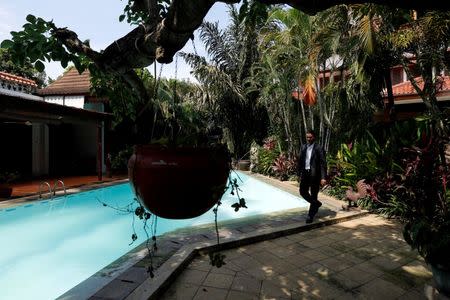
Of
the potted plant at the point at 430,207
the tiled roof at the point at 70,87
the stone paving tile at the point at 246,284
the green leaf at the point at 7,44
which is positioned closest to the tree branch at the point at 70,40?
the green leaf at the point at 7,44

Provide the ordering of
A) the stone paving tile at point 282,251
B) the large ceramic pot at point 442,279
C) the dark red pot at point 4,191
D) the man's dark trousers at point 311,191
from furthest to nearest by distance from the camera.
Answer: the dark red pot at point 4,191 → the man's dark trousers at point 311,191 → the stone paving tile at point 282,251 → the large ceramic pot at point 442,279

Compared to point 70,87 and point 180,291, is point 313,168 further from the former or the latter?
point 70,87

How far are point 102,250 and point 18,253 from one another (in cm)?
155

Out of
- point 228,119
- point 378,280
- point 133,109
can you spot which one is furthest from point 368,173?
point 228,119

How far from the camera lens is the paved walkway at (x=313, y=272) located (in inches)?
136

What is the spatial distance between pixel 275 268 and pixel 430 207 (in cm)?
268

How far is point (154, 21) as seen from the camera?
190 cm

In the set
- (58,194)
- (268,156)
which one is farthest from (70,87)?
(268,156)

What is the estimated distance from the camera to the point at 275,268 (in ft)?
13.6

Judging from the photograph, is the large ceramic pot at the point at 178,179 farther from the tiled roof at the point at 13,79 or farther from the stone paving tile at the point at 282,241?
the tiled roof at the point at 13,79

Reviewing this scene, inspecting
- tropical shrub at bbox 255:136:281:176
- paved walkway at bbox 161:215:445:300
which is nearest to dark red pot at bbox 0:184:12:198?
paved walkway at bbox 161:215:445:300

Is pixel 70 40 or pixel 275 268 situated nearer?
pixel 70 40

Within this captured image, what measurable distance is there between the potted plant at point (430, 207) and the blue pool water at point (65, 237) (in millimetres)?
2578

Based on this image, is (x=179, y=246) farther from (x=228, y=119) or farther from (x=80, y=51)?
(x=228, y=119)
